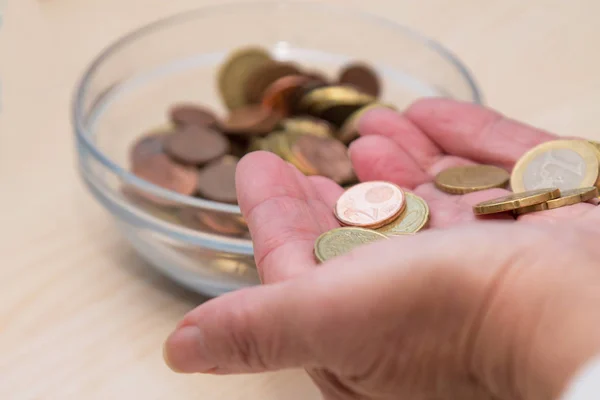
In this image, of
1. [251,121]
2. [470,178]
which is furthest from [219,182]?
[470,178]

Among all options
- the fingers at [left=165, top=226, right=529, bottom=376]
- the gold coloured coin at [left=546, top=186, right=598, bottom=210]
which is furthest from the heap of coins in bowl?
the fingers at [left=165, top=226, right=529, bottom=376]

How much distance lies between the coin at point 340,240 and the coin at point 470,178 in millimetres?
213

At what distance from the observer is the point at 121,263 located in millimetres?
1122

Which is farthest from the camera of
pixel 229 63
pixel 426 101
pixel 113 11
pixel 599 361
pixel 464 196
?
pixel 113 11

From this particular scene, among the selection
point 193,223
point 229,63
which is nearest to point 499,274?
point 193,223

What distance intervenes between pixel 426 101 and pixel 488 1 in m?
0.98

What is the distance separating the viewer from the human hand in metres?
0.53

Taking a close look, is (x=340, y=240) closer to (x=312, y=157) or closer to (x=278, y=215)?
(x=278, y=215)

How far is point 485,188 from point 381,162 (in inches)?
6.0

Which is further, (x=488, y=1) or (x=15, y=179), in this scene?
(x=488, y=1)

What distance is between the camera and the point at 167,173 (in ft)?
3.75

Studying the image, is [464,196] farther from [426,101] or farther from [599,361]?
[599,361]

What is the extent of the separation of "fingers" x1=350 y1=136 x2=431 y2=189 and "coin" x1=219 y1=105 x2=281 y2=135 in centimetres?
33

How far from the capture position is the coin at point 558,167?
88 centimetres
